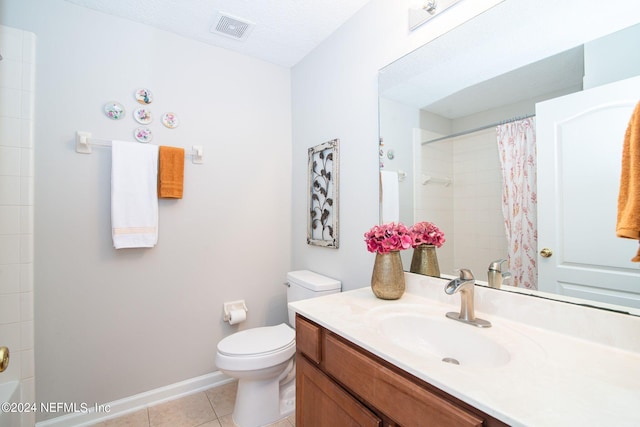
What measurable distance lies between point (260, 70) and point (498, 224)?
76.9 inches

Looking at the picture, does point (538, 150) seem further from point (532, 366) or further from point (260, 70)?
point (260, 70)

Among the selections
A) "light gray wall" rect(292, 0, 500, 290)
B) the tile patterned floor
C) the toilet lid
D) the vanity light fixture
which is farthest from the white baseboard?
the vanity light fixture

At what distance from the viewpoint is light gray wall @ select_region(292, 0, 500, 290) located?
145cm

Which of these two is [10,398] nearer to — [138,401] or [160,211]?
[138,401]

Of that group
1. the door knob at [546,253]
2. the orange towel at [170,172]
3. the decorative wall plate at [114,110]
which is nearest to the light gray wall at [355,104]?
the door knob at [546,253]

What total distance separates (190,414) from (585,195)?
2.17 m

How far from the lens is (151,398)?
69.1 inches

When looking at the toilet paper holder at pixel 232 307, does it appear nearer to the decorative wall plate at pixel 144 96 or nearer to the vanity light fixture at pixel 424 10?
the decorative wall plate at pixel 144 96

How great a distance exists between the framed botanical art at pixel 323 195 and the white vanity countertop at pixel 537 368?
823 mm

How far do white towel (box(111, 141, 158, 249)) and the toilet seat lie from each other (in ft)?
2.54

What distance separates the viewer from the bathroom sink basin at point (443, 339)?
86 centimetres

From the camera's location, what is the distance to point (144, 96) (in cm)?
175

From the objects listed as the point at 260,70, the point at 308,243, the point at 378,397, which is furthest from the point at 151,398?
the point at 260,70

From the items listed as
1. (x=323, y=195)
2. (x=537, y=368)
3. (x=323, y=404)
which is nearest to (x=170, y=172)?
(x=323, y=195)
